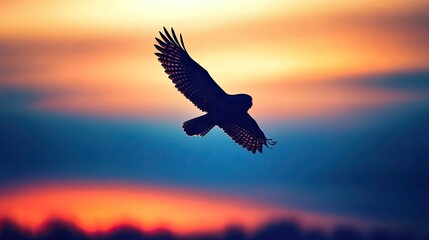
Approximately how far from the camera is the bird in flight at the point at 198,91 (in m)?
25.9

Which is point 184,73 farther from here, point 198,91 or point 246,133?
point 246,133

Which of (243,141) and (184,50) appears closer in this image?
(184,50)

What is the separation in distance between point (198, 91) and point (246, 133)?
2397 millimetres

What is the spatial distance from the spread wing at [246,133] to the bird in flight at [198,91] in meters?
0.55

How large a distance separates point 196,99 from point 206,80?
0.76 metres

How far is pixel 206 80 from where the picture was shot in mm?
25844

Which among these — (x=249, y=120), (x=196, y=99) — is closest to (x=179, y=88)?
(x=196, y=99)

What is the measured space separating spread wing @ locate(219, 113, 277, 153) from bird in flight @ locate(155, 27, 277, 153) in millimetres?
549

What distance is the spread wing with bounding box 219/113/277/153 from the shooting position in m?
27.5

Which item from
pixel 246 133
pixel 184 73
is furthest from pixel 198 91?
pixel 246 133

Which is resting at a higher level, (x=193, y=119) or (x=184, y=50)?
(x=184, y=50)

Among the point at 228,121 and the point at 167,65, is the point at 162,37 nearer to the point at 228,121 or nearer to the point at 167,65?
the point at 167,65

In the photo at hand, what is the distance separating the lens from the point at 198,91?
2630cm

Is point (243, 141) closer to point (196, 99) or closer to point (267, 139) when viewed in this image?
point (267, 139)
